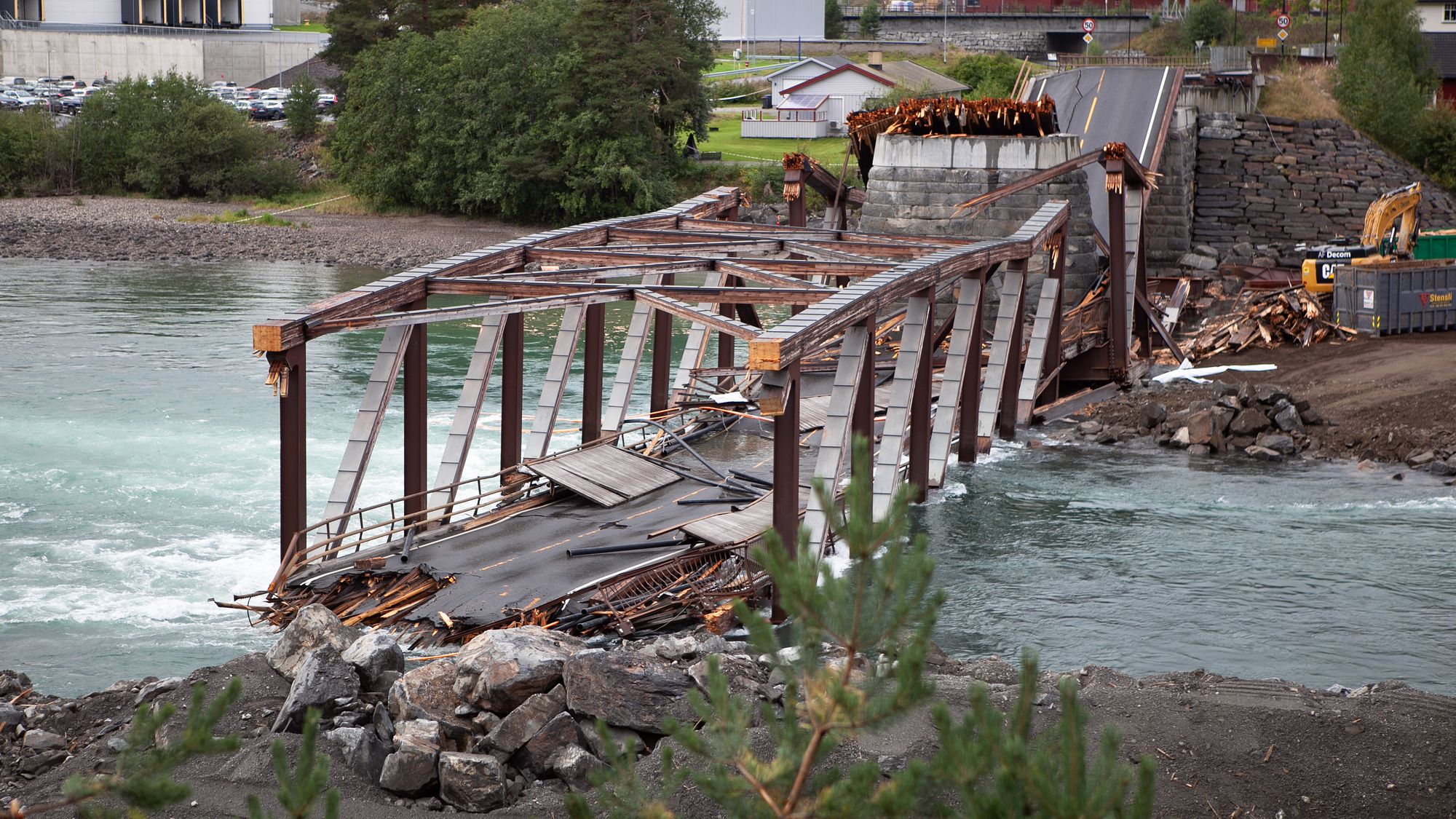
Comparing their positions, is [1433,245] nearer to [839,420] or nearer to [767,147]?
[839,420]

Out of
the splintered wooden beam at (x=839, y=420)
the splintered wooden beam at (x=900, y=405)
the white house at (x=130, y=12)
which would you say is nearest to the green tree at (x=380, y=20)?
the white house at (x=130, y=12)

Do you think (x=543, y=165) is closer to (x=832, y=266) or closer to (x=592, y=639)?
(x=832, y=266)

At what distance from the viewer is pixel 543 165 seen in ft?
223

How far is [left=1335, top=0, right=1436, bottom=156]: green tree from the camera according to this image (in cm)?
5528

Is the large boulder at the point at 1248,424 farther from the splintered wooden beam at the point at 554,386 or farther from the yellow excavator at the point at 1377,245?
the splintered wooden beam at the point at 554,386

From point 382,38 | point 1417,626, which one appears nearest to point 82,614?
point 1417,626

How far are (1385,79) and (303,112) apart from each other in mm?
58765

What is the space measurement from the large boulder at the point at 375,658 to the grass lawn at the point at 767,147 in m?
57.6

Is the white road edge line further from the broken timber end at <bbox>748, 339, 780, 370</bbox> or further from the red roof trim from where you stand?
the broken timber end at <bbox>748, 339, 780, 370</bbox>

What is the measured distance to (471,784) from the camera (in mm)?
10984

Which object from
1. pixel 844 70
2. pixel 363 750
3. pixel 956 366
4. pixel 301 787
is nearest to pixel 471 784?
pixel 363 750

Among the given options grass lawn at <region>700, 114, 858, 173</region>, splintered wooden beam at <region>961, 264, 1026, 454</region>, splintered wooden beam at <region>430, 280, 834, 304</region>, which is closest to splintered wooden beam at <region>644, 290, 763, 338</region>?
splintered wooden beam at <region>430, 280, 834, 304</region>

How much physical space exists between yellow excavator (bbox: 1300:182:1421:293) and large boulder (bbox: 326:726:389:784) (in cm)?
3101

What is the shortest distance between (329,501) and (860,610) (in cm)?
1290
